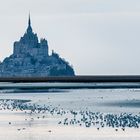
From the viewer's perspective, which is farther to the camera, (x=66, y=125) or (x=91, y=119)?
(x=91, y=119)

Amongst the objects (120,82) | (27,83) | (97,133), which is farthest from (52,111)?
(27,83)

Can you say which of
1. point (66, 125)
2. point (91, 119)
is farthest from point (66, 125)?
point (91, 119)

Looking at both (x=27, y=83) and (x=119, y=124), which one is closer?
(x=119, y=124)

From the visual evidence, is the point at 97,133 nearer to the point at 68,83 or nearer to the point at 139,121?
the point at 139,121

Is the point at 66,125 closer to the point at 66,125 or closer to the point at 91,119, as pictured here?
the point at 66,125

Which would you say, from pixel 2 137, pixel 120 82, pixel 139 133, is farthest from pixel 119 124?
pixel 120 82

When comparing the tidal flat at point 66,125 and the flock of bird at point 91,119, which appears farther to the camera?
the flock of bird at point 91,119

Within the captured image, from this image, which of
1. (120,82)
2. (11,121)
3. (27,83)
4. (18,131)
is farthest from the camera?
(27,83)

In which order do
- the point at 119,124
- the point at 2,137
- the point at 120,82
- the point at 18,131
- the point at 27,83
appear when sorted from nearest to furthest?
the point at 2,137, the point at 18,131, the point at 119,124, the point at 120,82, the point at 27,83

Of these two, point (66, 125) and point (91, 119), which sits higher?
point (91, 119)

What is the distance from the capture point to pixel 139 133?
47.1 m

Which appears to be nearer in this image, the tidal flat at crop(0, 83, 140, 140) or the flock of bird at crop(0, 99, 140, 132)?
the tidal flat at crop(0, 83, 140, 140)

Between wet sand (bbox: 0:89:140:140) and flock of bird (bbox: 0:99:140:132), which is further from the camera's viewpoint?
flock of bird (bbox: 0:99:140:132)

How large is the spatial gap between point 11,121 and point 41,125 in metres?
3.74
